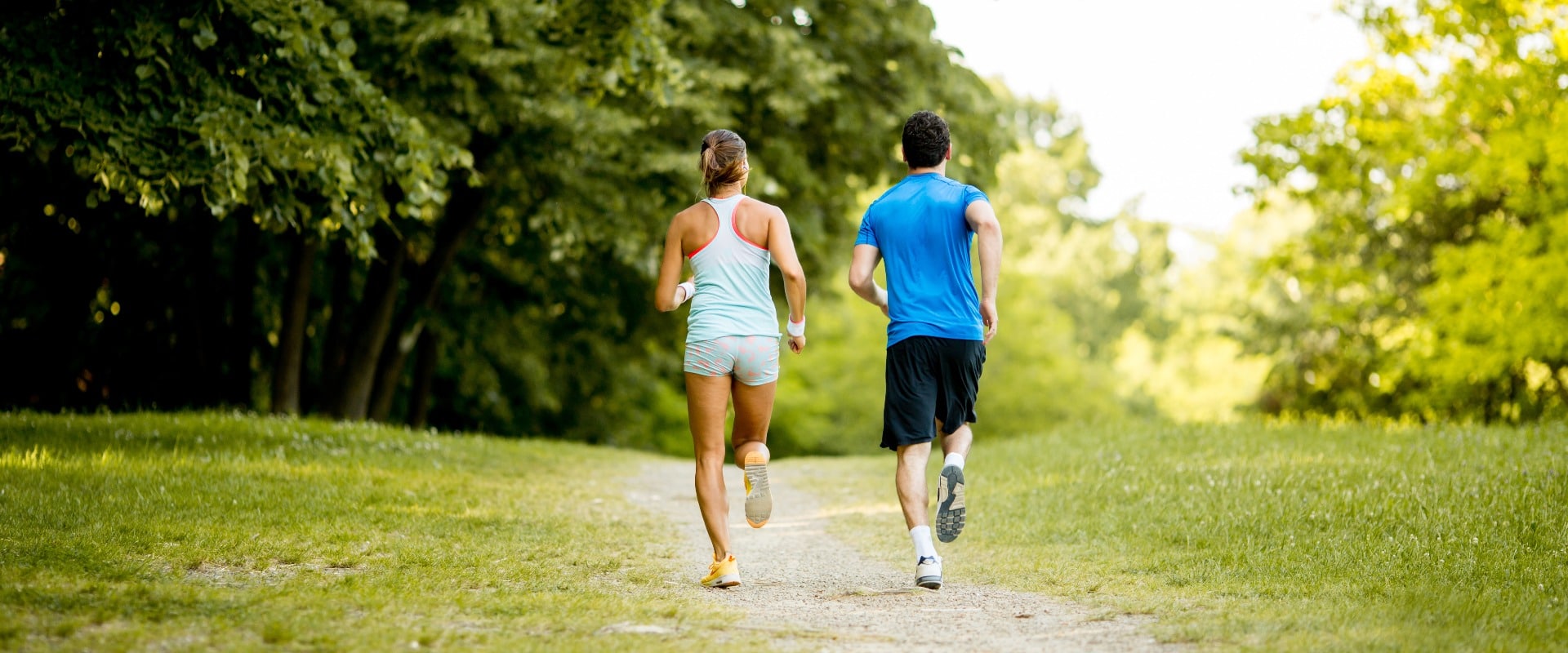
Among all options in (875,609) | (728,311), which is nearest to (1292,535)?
(875,609)

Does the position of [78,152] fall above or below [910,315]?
above

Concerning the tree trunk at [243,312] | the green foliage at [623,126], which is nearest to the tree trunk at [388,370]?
the green foliage at [623,126]

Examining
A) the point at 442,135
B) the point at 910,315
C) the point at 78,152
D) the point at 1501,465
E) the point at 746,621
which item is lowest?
the point at 746,621

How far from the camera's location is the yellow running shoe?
21.1ft

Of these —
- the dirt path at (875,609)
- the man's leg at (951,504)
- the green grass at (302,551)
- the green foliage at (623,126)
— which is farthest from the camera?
the green foliage at (623,126)

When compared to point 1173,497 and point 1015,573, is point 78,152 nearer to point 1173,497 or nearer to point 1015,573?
point 1015,573

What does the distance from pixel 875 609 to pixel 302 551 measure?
3.08 m

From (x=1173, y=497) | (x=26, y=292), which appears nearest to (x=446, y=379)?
(x=26, y=292)

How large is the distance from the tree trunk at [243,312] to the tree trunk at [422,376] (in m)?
3.84

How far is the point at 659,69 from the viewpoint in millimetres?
Result: 13422

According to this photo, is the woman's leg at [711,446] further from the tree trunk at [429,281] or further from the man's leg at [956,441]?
the tree trunk at [429,281]

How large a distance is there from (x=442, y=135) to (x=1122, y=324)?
2280 inches

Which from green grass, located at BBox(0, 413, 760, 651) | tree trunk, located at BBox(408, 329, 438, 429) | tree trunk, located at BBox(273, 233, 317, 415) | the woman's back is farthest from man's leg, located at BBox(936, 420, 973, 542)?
tree trunk, located at BBox(408, 329, 438, 429)

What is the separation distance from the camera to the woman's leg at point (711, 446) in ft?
20.7
